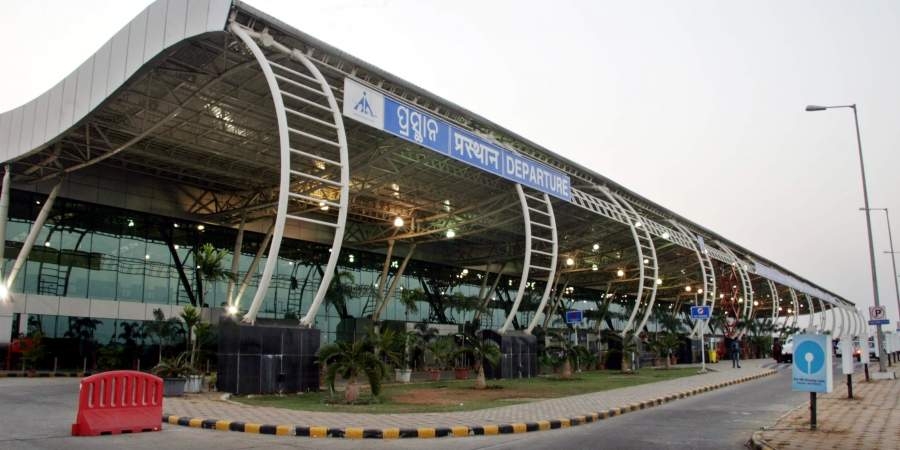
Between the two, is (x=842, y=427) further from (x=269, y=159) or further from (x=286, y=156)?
(x=269, y=159)

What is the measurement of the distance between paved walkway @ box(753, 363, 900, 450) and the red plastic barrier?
1112cm

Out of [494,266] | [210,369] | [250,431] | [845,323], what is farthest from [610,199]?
[845,323]

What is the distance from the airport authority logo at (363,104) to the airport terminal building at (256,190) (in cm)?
7

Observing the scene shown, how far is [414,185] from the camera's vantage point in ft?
118

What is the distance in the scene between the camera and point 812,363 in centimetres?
1273

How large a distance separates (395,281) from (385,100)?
23460 millimetres

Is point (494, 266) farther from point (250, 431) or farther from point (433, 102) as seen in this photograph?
point (250, 431)

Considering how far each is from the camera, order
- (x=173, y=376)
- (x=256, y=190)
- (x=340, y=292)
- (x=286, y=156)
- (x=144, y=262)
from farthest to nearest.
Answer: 1. (x=340, y=292)
2. (x=256, y=190)
3. (x=144, y=262)
4. (x=173, y=376)
5. (x=286, y=156)

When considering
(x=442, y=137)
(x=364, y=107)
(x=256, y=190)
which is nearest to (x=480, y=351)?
(x=442, y=137)

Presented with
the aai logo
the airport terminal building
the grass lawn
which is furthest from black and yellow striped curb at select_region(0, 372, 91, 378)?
the aai logo

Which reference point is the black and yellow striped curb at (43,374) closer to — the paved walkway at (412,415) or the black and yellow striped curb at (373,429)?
the paved walkway at (412,415)

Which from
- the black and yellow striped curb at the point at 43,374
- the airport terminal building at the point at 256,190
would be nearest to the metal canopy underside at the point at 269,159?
the airport terminal building at the point at 256,190

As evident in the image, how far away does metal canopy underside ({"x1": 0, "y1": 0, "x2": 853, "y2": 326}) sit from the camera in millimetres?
23484

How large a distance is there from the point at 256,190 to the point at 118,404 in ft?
80.2
